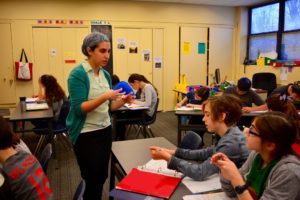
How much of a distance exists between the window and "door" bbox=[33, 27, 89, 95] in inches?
171

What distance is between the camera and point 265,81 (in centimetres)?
638

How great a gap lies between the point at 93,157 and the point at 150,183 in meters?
0.57

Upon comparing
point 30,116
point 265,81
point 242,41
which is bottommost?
point 30,116

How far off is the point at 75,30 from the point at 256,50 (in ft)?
15.2

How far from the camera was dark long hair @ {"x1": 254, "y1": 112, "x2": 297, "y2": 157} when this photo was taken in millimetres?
1170

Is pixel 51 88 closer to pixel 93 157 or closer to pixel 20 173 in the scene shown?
pixel 93 157

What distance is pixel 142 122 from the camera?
4492 mm

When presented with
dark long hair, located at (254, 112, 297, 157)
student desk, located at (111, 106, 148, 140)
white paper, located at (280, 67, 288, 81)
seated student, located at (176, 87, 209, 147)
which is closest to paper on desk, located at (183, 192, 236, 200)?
dark long hair, located at (254, 112, 297, 157)

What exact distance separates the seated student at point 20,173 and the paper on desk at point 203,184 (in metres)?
0.71

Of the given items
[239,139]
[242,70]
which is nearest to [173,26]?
[242,70]

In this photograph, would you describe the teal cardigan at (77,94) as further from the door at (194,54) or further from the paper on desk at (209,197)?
the door at (194,54)

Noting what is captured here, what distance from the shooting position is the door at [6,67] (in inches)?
245

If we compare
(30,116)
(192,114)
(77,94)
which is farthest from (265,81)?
(77,94)

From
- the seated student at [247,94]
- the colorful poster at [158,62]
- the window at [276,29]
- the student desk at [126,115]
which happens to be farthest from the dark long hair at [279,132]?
the colorful poster at [158,62]
